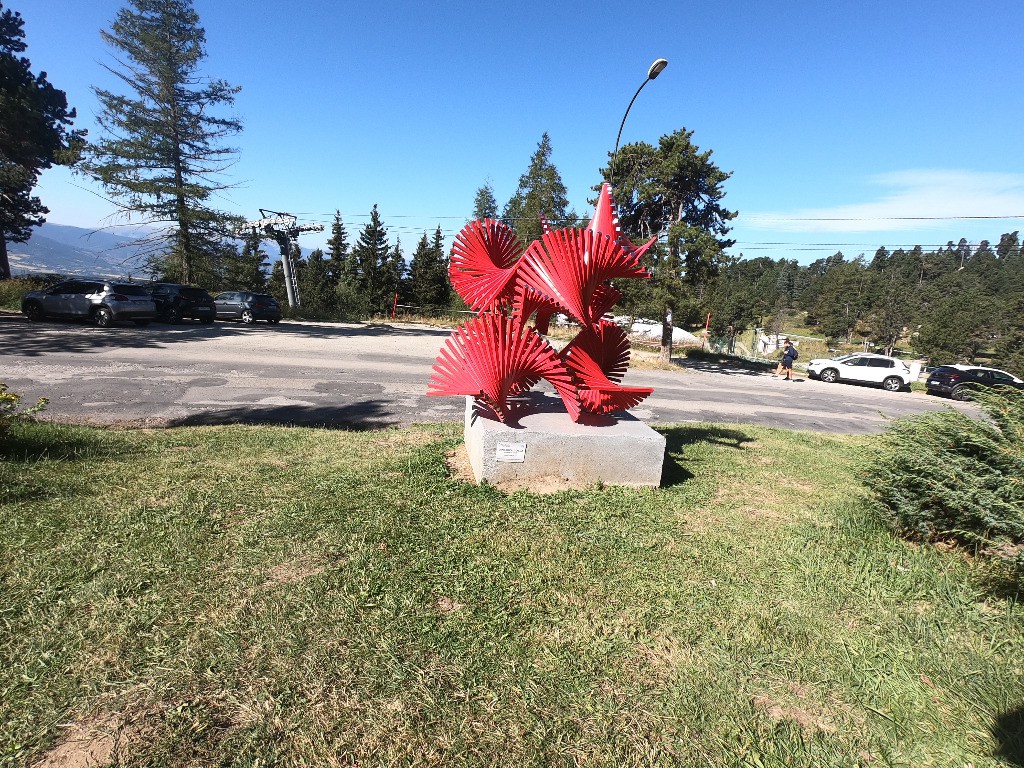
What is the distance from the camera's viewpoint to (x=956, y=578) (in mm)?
3346

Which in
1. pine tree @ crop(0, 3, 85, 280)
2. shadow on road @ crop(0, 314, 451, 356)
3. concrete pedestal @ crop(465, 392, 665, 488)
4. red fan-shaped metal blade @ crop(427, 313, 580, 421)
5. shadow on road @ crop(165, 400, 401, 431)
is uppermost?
pine tree @ crop(0, 3, 85, 280)

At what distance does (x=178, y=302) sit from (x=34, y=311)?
406 cm

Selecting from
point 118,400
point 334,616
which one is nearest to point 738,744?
point 334,616

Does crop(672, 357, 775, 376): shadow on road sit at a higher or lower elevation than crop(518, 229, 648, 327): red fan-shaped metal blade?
lower

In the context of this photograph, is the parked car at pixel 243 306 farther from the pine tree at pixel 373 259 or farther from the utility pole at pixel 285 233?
the pine tree at pixel 373 259

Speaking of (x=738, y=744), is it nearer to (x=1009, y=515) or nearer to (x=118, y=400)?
(x=1009, y=515)

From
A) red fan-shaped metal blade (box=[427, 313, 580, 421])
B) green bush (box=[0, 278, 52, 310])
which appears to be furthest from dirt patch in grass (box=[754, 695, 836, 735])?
green bush (box=[0, 278, 52, 310])

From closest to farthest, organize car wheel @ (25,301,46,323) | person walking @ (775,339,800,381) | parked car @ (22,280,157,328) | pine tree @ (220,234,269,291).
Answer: parked car @ (22,280,157,328) → car wheel @ (25,301,46,323) → person walking @ (775,339,800,381) → pine tree @ (220,234,269,291)

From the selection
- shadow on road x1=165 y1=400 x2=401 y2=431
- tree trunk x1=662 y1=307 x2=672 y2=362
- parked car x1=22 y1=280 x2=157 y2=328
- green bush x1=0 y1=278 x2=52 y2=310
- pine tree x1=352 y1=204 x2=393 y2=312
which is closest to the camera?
shadow on road x1=165 y1=400 x2=401 y2=431

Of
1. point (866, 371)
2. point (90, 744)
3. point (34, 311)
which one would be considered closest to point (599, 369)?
point (90, 744)

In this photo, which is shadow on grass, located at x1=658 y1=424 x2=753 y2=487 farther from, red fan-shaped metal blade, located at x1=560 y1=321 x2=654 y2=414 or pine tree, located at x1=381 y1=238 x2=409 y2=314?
pine tree, located at x1=381 y1=238 x2=409 y2=314

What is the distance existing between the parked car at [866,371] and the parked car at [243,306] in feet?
82.7

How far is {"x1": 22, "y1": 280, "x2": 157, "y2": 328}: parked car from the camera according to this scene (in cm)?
1494

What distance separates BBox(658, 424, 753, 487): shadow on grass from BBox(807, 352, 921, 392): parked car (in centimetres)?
1625
